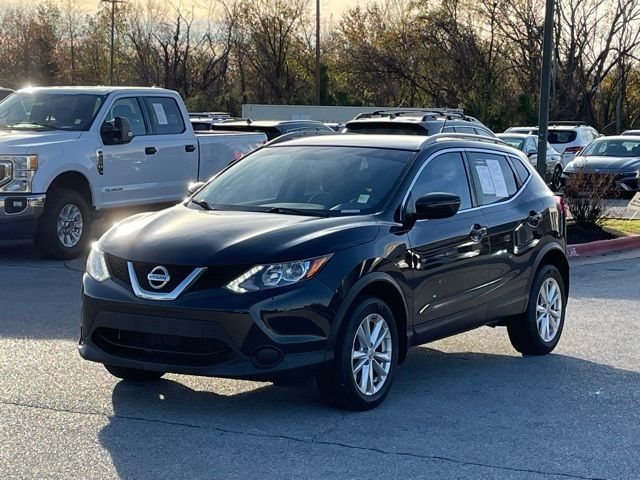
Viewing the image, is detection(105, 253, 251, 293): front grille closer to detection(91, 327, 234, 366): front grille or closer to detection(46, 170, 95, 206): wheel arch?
detection(91, 327, 234, 366): front grille

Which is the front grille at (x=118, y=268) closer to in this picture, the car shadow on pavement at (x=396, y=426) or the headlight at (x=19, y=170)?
the car shadow on pavement at (x=396, y=426)

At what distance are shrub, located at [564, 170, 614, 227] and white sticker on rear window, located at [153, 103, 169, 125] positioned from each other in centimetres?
680

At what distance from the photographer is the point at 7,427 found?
19.8 ft

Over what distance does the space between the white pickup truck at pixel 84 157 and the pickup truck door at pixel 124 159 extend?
1cm

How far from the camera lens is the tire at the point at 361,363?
6348 mm

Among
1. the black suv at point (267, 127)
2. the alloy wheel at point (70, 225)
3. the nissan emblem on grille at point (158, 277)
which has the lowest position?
the alloy wheel at point (70, 225)

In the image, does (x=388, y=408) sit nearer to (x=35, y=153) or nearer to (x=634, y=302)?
(x=634, y=302)

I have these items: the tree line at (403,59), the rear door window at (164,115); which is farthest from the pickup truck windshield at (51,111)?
the tree line at (403,59)

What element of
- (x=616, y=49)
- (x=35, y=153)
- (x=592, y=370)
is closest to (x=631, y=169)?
(x=35, y=153)

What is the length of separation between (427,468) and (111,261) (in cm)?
227

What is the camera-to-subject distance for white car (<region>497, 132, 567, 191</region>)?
27.1 meters

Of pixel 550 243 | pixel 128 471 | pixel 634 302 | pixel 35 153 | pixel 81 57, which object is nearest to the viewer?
pixel 128 471

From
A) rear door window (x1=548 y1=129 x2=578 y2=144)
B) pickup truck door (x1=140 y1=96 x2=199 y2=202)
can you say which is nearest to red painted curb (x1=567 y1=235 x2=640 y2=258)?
pickup truck door (x1=140 y1=96 x2=199 y2=202)

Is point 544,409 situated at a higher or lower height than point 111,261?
lower
